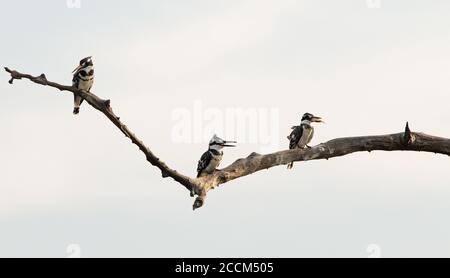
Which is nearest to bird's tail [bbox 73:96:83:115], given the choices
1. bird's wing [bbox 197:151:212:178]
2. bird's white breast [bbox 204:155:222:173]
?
bird's wing [bbox 197:151:212:178]

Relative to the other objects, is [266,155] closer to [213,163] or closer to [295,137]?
[213,163]

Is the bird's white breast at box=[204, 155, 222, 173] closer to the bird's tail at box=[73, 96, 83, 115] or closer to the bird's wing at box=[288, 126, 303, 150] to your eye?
the bird's wing at box=[288, 126, 303, 150]

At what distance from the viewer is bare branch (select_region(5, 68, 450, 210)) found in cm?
1438

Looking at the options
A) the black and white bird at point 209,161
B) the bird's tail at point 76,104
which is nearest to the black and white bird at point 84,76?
the bird's tail at point 76,104

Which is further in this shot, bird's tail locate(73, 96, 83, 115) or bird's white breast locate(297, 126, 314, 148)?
bird's tail locate(73, 96, 83, 115)

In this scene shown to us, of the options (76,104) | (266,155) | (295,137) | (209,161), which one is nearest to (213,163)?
(209,161)

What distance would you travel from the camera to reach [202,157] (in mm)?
16266

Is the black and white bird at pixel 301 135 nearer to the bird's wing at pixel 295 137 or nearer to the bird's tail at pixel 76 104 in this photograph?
the bird's wing at pixel 295 137

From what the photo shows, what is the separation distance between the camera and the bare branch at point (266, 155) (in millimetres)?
14375

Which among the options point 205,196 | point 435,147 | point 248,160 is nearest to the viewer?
point 205,196
